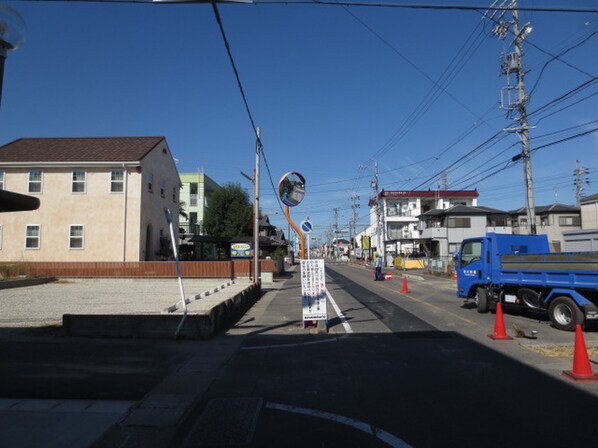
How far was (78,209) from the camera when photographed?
30.5 meters

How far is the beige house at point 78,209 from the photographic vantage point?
3006cm

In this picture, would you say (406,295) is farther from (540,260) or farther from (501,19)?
(501,19)

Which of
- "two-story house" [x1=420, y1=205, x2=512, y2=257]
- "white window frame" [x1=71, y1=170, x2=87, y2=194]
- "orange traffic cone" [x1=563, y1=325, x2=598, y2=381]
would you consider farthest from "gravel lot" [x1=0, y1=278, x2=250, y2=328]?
"two-story house" [x1=420, y1=205, x2=512, y2=257]

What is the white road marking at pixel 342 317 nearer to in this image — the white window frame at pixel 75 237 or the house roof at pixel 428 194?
the white window frame at pixel 75 237

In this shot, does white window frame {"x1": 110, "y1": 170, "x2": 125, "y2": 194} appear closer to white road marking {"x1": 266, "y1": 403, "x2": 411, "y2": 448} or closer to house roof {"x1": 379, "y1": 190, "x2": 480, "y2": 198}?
white road marking {"x1": 266, "y1": 403, "x2": 411, "y2": 448}

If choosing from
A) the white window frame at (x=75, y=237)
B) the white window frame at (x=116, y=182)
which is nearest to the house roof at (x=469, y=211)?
the white window frame at (x=116, y=182)

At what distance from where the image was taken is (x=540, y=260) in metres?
12.9

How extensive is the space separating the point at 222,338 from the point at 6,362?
416cm

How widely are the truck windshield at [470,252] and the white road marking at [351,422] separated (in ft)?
36.3

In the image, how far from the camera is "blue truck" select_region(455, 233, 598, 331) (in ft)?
37.8

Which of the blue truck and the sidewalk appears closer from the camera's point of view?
the sidewalk

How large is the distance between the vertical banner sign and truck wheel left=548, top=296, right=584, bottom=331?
5.61 meters

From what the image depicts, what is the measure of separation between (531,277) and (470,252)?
2901 millimetres

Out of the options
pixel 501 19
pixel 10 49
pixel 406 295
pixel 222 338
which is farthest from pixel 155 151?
pixel 10 49
